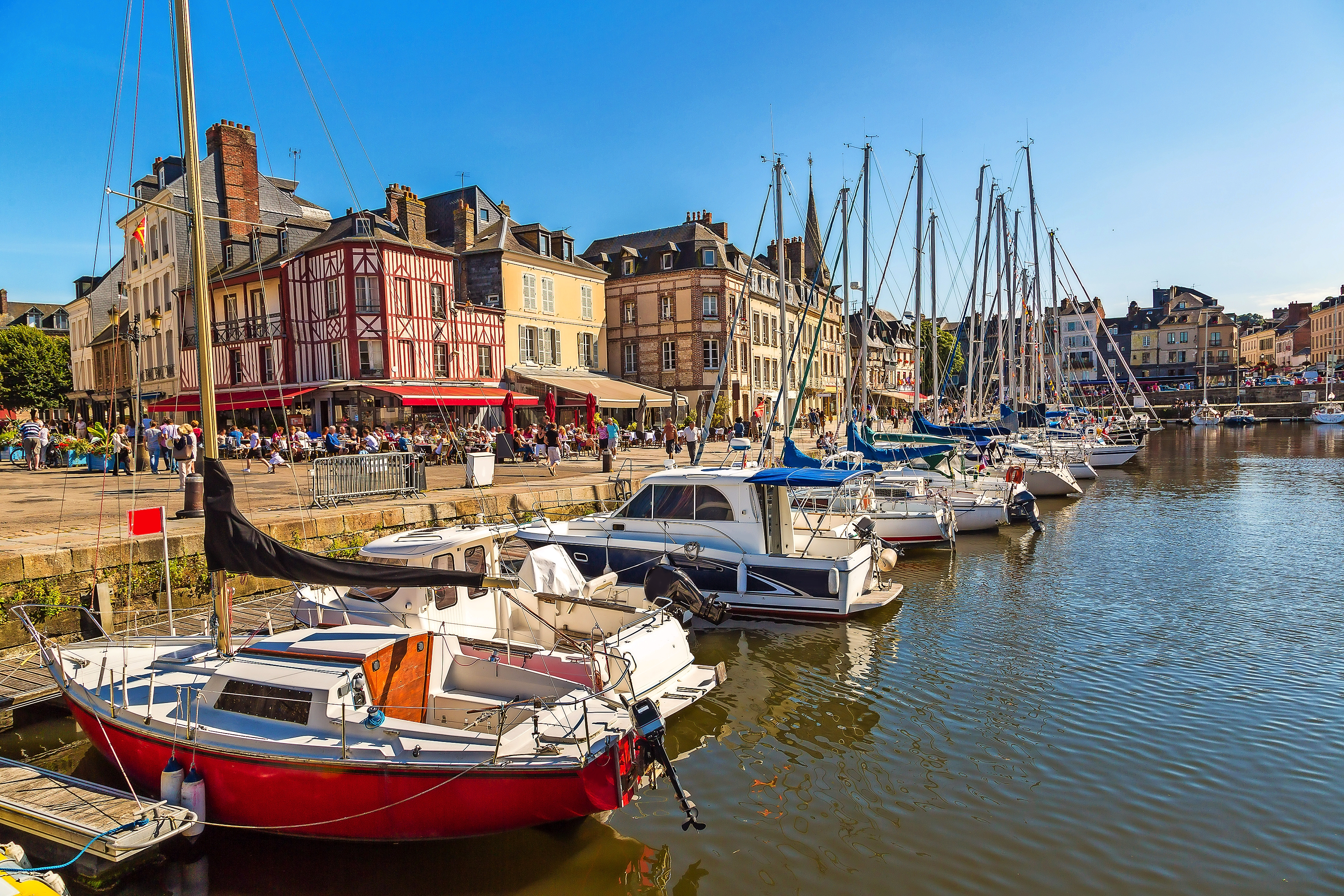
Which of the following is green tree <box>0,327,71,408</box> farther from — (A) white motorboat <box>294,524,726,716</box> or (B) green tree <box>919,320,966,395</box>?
(B) green tree <box>919,320,966,395</box>

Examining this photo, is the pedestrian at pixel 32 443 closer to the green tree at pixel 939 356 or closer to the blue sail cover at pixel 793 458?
the blue sail cover at pixel 793 458

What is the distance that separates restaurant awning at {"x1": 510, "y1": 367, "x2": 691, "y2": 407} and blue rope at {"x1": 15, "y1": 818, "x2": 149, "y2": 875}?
85.1 ft

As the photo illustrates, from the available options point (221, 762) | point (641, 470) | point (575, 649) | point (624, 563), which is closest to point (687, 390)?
point (641, 470)

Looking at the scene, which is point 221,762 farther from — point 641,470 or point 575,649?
point 641,470

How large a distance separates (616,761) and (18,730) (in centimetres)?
680

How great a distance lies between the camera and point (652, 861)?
580 centimetres

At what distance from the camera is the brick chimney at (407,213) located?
93.1ft

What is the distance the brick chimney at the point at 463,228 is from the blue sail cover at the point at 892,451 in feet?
67.0

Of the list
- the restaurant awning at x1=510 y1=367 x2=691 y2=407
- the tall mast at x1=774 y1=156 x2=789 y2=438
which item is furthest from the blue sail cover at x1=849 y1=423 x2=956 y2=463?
the restaurant awning at x1=510 y1=367 x2=691 y2=407

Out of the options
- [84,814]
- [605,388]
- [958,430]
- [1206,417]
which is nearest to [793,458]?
[958,430]

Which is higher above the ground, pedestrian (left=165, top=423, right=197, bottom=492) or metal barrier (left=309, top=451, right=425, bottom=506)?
pedestrian (left=165, top=423, right=197, bottom=492)

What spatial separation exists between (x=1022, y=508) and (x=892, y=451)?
3436mm

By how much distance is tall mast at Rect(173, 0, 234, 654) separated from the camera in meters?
6.31

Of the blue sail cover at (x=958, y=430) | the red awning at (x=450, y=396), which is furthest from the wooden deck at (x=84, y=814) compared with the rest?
the blue sail cover at (x=958, y=430)
